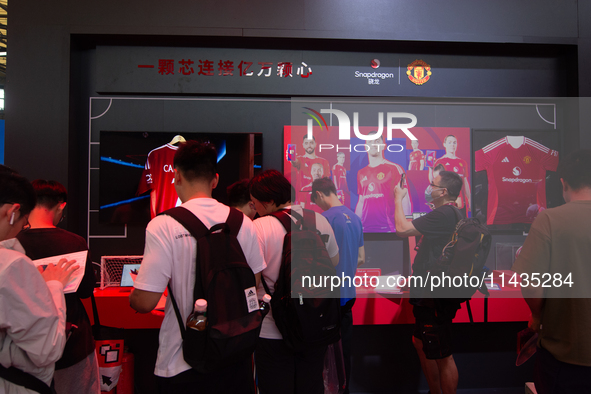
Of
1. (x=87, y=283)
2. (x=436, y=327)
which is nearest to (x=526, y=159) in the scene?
(x=436, y=327)

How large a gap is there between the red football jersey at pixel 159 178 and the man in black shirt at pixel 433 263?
1881 millimetres

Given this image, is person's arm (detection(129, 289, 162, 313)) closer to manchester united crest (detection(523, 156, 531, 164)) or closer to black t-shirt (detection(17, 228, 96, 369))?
black t-shirt (detection(17, 228, 96, 369))

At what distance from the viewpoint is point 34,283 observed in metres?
1.04

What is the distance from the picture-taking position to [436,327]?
87.0 inches

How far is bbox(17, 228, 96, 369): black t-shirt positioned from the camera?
1.64 metres

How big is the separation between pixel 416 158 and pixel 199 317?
1597 mm

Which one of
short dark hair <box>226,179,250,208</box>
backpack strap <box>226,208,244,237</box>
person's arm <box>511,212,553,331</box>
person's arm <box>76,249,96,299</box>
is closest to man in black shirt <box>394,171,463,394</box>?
person's arm <box>511,212,553,331</box>

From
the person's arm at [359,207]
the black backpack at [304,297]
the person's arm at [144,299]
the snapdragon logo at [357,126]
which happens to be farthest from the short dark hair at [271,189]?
the person's arm at [144,299]

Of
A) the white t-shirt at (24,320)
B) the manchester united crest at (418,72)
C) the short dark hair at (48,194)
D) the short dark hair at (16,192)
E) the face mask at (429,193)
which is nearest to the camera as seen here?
the white t-shirt at (24,320)

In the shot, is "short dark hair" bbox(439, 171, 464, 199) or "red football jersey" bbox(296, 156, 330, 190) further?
"short dark hair" bbox(439, 171, 464, 199)

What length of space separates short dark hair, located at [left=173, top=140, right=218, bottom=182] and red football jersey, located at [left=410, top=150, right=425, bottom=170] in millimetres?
1292

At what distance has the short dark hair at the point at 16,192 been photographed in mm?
1100

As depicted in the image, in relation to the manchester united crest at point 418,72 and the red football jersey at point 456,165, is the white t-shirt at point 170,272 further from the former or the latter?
the manchester united crest at point 418,72

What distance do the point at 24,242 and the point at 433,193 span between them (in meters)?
2.17
